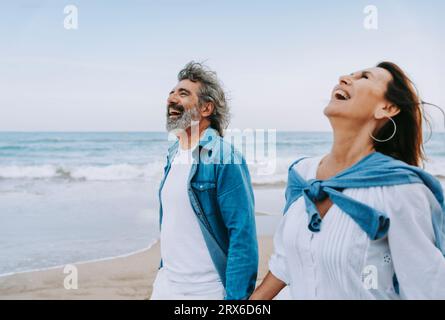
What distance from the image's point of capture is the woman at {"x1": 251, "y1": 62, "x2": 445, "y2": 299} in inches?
57.7

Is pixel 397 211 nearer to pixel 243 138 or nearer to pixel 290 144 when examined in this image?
pixel 243 138

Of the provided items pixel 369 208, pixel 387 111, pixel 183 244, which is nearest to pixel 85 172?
pixel 183 244

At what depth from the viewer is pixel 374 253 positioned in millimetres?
1523

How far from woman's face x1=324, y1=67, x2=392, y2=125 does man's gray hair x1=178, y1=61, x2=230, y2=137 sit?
101cm

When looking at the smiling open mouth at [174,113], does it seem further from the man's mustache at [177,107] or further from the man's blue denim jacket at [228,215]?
the man's blue denim jacket at [228,215]

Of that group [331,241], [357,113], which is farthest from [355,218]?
[357,113]

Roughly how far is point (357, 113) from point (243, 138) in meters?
16.1

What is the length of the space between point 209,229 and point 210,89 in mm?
794

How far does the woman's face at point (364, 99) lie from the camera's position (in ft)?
5.51

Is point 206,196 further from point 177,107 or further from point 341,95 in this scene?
point 341,95

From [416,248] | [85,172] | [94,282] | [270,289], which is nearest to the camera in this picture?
[416,248]

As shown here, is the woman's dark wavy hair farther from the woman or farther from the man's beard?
the man's beard

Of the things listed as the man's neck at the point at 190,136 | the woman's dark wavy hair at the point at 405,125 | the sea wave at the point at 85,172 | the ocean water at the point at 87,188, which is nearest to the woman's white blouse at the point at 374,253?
the woman's dark wavy hair at the point at 405,125
